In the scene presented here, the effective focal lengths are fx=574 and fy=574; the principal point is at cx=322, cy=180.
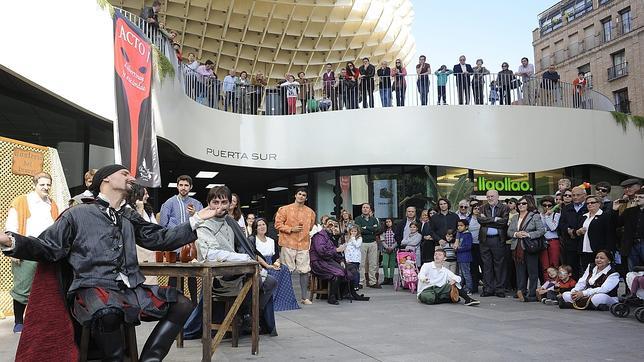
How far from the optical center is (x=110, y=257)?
3314 millimetres

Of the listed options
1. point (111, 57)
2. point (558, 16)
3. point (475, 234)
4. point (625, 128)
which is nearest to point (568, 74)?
point (558, 16)

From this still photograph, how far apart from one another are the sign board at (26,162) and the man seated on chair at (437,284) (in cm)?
573

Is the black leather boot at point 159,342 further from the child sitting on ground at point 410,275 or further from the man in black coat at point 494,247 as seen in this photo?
the child sitting on ground at point 410,275

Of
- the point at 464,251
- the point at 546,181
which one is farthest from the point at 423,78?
the point at 464,251

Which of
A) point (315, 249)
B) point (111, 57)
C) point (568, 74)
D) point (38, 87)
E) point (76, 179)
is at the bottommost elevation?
point (315, 249)

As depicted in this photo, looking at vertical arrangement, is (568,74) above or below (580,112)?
above

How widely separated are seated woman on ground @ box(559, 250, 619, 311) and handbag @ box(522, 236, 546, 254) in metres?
1.03

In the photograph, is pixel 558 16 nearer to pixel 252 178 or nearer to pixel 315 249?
pixel 252 178

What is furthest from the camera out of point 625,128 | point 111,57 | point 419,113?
point 625,128

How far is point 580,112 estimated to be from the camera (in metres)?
17.9

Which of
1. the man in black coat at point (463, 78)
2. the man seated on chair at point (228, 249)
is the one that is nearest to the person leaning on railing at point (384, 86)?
the man in black coat at point (463, 78)

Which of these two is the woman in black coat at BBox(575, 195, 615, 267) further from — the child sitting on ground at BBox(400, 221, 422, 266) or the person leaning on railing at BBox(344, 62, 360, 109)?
the person leaning on railing at BBox(344, 62, 360, 109)

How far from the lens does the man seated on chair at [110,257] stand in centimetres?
313

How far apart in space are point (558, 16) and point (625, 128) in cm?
2967
